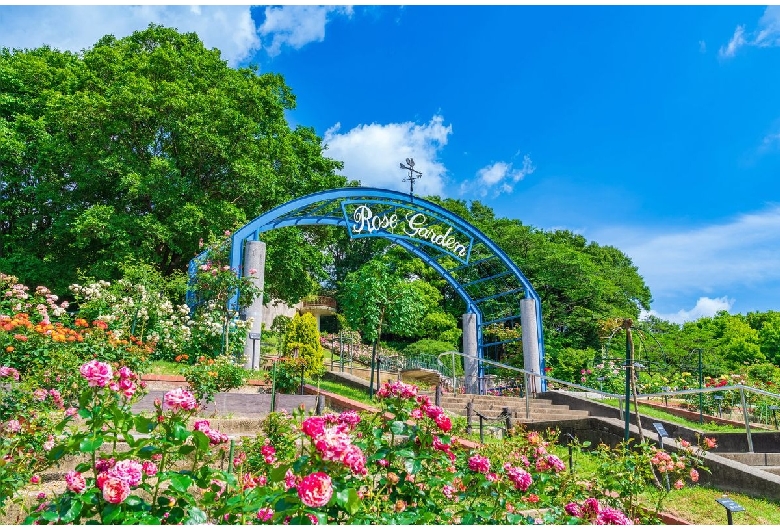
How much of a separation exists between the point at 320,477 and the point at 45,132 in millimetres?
17649

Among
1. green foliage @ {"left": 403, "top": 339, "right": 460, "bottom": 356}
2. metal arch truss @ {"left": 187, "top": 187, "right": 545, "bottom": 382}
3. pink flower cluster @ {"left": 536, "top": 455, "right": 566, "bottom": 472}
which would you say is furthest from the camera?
green foliage @ {"left": 403, "top": 339, "right": 460, "bottom": 356}

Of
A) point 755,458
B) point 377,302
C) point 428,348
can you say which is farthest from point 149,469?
point 428,348

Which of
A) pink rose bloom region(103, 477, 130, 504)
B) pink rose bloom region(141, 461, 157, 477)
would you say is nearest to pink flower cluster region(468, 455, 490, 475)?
pink rose bloom region(141, 461, 157, 477)

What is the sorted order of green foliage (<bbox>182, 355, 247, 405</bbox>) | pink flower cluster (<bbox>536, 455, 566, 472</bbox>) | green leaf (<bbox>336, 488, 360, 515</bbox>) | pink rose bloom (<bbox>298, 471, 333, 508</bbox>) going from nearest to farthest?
pink rose bloom (<bbox>298, 471, 333, 508</bbox>)
green leaf (<bbox>336, 488, 360, 515</bbox>)
pink flower cluster (<bbox>536, 455, 566, 472</bbox>)
green foliage (<bbox>182, 355, 247, 405</bbox>)

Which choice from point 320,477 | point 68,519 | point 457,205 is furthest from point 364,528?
point 457,205

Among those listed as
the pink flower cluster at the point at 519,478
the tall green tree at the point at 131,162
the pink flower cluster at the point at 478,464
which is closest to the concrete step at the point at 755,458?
the pink flower cluster at the point at 519,478

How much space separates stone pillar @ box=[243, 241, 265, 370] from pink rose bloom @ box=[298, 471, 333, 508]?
9.04 meters

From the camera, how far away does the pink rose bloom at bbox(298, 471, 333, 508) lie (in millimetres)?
1905

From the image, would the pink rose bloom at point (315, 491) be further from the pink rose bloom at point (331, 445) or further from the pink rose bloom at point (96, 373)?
the pink rose bloom at point (96, 373)

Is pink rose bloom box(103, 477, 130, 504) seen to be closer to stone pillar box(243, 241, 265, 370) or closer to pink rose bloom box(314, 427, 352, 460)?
pink rose bloom box(314, 427, 352, 460)

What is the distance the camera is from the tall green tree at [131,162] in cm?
1473

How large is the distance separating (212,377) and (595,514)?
5613 millimetres

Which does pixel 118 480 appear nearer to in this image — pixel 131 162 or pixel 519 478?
pixel 519 478

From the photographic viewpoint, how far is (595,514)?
2953mm
